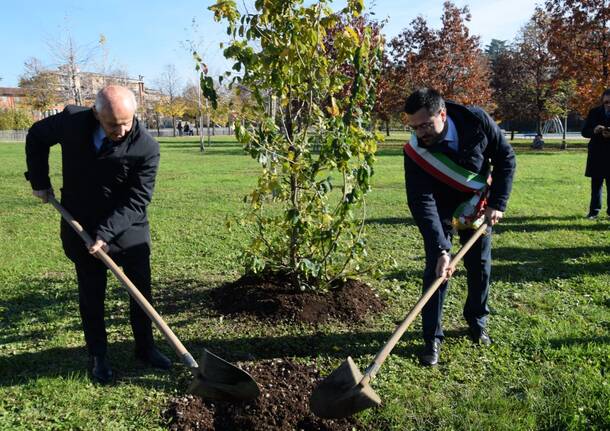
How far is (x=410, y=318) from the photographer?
9.95 feet

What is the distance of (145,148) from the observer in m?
3.31

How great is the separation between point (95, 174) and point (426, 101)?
2.11 metres

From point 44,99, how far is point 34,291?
40241mm

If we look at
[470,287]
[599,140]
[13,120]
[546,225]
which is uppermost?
[13,120]

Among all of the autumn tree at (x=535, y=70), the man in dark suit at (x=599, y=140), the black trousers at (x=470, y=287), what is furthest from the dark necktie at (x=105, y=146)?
the autumn tree at (x=535, y=70)

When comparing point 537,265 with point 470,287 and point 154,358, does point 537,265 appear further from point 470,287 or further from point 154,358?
point 154,358

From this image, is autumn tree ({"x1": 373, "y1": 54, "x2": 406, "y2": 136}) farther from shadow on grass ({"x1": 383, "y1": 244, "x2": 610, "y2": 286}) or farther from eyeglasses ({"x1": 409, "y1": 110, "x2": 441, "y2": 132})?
eyeglasses ({"x1": 409, "y1": 110, "x2": 441, "y2": 132})

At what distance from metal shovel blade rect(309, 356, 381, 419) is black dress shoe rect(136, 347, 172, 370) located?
1.30 m

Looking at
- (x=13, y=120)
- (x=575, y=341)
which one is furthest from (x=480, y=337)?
(x=13, y=120)

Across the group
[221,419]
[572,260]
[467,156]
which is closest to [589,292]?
[572,260]

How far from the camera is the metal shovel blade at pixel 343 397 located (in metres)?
2.79

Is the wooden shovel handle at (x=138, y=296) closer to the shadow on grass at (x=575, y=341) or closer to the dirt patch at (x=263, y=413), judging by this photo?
the dirt patch at (x=263, y=413)

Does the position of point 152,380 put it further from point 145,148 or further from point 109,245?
point 145,148

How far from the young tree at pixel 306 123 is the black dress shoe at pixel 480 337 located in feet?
3.74
